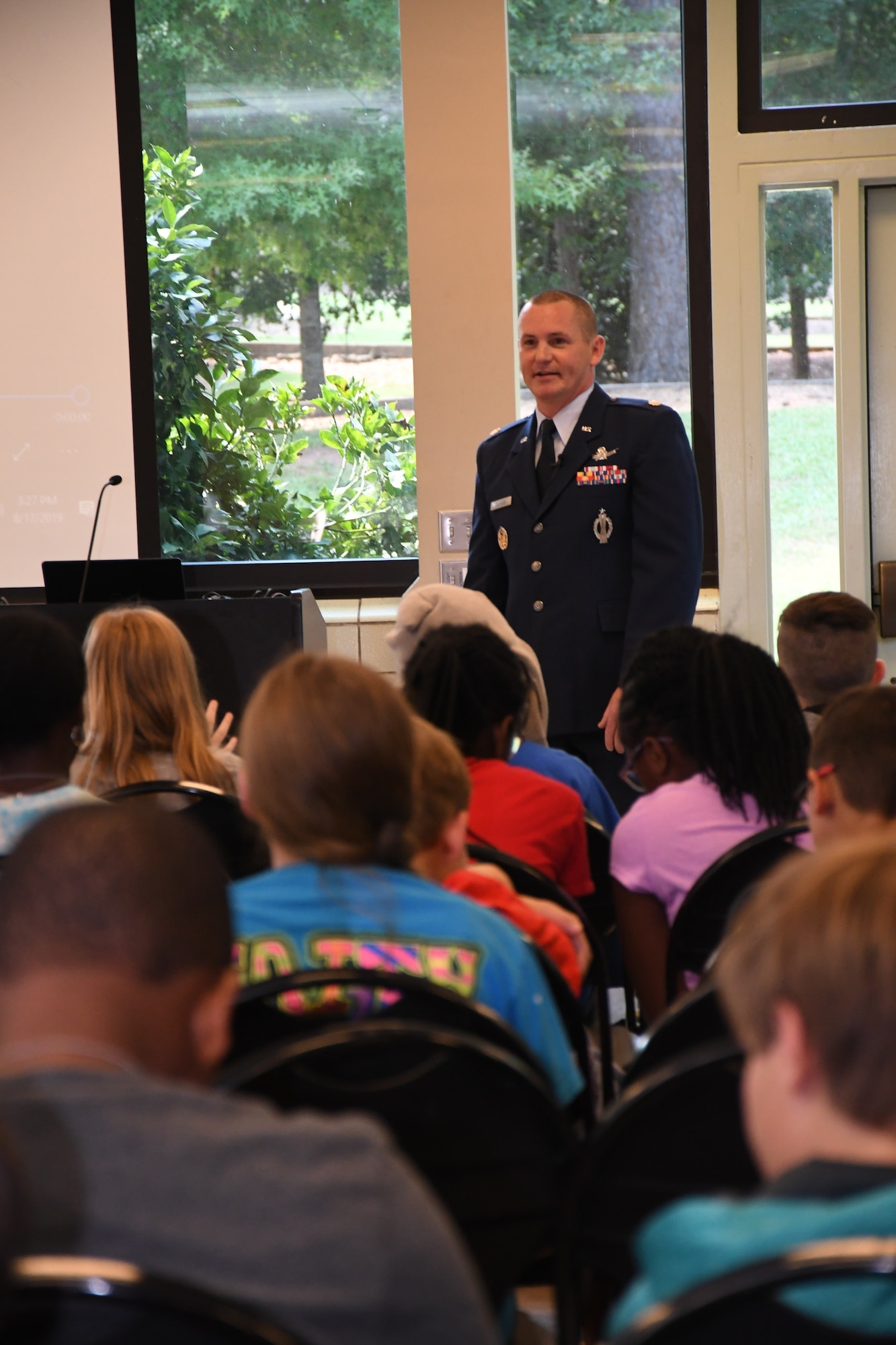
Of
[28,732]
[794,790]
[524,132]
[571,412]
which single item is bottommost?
[794,790]

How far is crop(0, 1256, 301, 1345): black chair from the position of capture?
2.02ft

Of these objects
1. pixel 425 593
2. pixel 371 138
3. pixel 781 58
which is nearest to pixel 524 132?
pixel 371 138

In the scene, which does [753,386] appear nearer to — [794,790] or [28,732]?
[794,790]

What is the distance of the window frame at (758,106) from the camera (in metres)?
4.45

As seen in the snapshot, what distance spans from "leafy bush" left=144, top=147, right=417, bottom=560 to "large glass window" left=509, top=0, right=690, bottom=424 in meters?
0.63

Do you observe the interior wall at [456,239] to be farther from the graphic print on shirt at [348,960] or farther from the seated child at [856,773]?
the graphic print on shirt at [348,960]

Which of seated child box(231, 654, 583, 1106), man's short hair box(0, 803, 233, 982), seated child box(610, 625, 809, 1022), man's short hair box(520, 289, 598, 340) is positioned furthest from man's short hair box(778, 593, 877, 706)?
man's short hair box(0, 803, 233, 982)

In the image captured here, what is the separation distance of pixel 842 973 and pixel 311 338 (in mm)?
4533

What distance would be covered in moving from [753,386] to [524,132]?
1225 mm

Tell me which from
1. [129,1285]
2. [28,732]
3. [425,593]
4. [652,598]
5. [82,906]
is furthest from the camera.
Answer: [652,598]

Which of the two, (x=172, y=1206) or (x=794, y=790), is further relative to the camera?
(x=794, y=790)

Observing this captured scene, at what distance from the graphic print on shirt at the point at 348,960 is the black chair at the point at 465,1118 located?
4.7 inches

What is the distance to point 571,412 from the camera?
3.54 meters

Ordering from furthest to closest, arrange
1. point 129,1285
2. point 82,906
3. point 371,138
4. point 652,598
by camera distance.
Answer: point 371,138
point 652,598
point 82,906
point 129,1285
